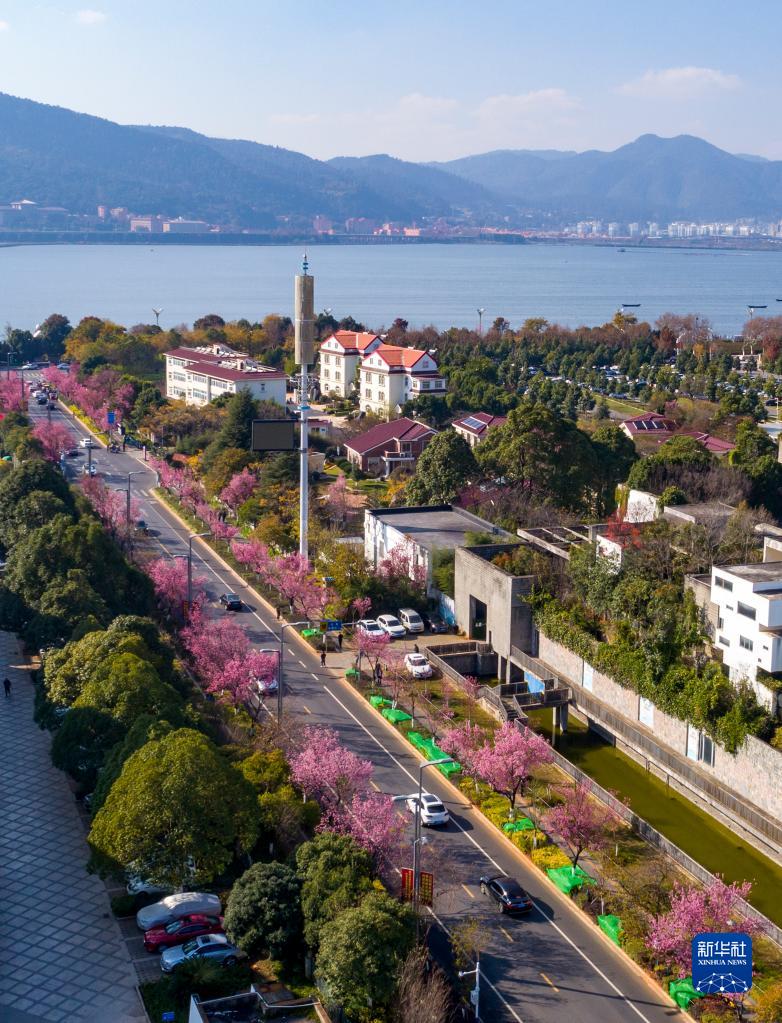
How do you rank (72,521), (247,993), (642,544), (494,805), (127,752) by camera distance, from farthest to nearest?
(72,521) < (642,544) < (494,805) < (127,752) < (247,993)

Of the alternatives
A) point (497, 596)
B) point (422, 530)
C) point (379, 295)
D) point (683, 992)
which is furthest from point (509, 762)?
point (379, 295)

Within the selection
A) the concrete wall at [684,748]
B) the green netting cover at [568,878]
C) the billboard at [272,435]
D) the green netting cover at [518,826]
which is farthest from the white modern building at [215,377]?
the green netting cover at [568,878]

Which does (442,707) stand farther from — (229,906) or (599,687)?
(229,906)

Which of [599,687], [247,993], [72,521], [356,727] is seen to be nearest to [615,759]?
[599,687]

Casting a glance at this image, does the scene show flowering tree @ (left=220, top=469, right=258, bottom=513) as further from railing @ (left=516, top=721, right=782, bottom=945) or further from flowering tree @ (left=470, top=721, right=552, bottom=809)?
flowering tree @ (left=470, top=721, right=552, bottom=809)

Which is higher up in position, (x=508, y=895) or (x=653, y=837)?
(x=508, y=895)

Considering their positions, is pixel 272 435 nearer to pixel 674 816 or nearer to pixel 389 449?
pixel 389 449
